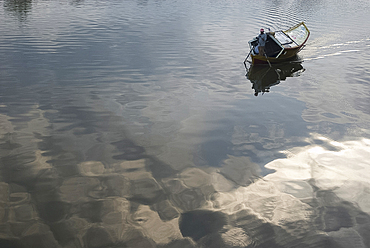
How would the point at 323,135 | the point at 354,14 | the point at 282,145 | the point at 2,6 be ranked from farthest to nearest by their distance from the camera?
the point at 354,14 → the point at 2,6 → the point at 323,135 → the point at 282,145

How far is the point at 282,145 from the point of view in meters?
10.8

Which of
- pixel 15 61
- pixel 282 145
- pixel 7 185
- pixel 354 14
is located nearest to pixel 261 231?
pixel 282 145

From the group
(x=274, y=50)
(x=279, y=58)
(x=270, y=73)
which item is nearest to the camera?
(x=270, y=73)

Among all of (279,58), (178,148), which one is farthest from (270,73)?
(178,148)

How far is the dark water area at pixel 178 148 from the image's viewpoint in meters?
7.04

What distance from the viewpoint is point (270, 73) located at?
19938mm

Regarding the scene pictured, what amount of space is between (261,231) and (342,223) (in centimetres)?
227

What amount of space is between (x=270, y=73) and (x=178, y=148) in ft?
40.7

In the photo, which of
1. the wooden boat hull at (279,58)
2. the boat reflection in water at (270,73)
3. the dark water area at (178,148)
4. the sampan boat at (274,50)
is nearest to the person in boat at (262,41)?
the sampan boat at (274,50)

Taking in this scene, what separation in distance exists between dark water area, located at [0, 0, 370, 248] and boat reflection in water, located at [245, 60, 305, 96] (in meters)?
0.16

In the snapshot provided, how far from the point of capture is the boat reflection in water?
17.5 m

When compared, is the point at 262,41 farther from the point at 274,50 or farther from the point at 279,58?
the point at 279,58

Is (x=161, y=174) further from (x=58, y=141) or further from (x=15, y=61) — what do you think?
(x=15, y=61)

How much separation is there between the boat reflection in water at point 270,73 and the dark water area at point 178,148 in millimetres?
160
